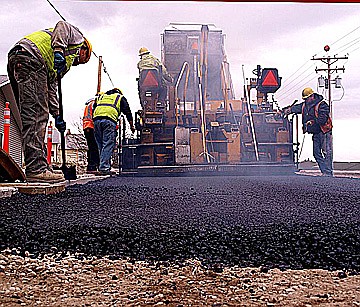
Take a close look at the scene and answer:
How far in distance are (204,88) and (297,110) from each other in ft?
6.73

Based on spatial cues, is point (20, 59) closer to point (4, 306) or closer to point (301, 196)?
point (301, 196)

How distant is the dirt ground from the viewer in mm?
1146

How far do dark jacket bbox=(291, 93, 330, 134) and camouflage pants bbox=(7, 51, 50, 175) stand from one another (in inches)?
238

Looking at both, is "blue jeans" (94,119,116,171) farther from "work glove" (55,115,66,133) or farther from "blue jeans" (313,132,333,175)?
"blue jeans" (313,132,333,175)

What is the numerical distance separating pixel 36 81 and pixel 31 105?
218 millimetres

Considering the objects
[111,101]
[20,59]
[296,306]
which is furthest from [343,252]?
[111,101]

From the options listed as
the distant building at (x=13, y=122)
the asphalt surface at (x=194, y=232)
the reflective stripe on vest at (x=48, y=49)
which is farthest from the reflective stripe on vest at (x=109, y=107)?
the distant building at (x=13, y=122)

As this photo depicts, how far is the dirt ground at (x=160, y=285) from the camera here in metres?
1.15

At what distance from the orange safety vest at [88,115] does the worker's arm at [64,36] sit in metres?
3.53

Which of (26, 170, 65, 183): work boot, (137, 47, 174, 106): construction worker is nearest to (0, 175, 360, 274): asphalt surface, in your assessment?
(26, 170, 65, 183): work boot

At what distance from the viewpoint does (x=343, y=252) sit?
5.32 ft

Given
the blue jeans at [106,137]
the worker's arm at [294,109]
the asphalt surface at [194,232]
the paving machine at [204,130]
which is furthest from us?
the worker's arm at [294,109]

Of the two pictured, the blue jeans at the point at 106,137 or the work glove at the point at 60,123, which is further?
the blue jeans at the point at 106,137

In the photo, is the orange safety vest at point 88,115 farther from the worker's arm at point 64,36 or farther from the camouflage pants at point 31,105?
the camouflage pants at point 31,105
